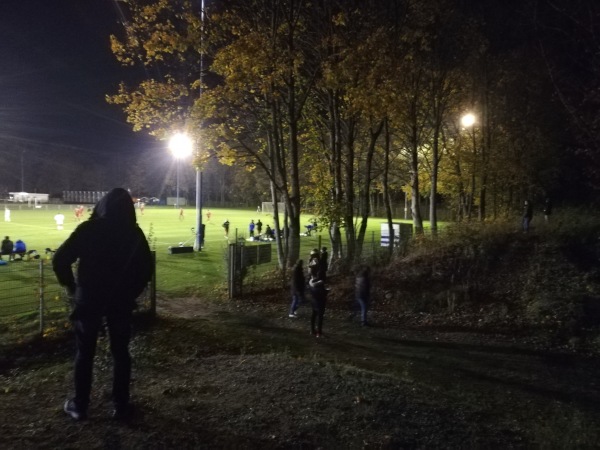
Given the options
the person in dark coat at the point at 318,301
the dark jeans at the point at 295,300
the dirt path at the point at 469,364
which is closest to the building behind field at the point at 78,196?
the dark jeans at the point at 295,300

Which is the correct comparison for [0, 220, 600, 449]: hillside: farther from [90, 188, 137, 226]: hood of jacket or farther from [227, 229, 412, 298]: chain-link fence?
[90, 188, 137, 226]: hood of jacket

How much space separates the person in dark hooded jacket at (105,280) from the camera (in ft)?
13.9

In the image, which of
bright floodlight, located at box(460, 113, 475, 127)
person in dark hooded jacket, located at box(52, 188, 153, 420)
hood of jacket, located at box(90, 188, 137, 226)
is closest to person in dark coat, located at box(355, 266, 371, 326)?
person in dark hooded jacket, located at box(52, 188, 153, 420)

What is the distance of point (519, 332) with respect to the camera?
10.7m

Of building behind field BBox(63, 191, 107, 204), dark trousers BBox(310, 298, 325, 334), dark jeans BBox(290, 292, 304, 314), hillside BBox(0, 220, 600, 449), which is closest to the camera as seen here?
hillside BBox(0, 220, 600, 449)

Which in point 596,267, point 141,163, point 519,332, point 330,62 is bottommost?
point 519,332

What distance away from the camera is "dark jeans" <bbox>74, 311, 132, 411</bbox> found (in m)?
4.30

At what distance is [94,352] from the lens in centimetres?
438

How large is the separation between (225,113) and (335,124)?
377 centimetres

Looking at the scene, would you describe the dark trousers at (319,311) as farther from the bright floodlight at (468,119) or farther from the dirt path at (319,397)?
the bright floodlight at (468,119)

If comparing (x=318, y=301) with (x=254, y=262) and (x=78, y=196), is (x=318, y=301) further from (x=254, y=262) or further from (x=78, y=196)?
(x=78, y=196)

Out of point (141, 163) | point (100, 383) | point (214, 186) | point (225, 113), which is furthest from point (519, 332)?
point (141, 163)

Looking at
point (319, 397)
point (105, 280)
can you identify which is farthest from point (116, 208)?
point (319, 397)

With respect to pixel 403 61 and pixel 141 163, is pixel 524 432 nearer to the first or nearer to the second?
pixel 403 61
